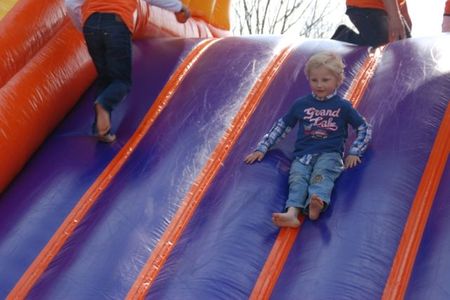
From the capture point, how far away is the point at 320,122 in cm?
275

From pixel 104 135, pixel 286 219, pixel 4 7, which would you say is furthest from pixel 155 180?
pixel 4 7

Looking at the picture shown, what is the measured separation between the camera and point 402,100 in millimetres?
2936

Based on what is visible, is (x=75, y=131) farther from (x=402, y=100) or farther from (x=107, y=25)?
(x=402, y=100)

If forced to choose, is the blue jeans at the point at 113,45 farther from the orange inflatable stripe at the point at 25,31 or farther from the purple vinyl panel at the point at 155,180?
the orange inflatable stripe at the point at 25,31

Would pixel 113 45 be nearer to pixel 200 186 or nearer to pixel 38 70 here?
pixel 38 70

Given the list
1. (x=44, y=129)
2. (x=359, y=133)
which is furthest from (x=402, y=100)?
(x=44, y=129)

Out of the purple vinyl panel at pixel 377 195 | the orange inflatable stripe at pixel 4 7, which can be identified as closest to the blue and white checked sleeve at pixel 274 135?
the purple vinyl panel at pixel 377 195

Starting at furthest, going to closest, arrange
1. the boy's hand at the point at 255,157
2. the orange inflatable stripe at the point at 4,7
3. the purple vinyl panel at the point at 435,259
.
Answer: the orange inflatable stripe at the point at 4,7
the boy's hand at the point at 255,157
the purple vinyl panel at the point at 435,259

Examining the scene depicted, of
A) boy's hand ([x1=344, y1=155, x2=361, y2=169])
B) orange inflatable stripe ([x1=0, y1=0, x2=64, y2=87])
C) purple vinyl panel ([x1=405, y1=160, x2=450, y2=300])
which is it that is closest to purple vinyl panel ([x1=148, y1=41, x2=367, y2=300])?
boy's hand ([x1=344, y1=155, x2=361, y2=169])

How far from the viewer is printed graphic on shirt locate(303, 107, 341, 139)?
8.99 feet

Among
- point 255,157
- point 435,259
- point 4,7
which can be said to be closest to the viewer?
point 435,259

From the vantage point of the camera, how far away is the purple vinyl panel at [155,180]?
2553mm

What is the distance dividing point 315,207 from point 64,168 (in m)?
1.20

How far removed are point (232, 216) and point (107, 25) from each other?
3.90ft
